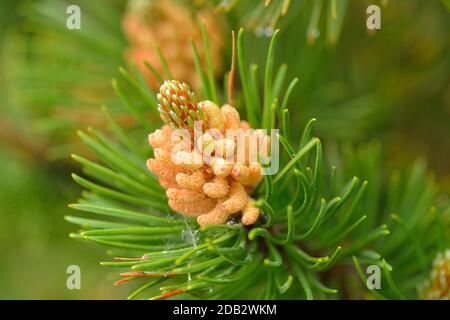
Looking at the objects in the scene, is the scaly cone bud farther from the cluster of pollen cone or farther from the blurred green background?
the blurred green background

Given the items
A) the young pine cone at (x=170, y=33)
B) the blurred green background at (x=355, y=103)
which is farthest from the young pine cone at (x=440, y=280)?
the young pine cone at (x=170, y=33)

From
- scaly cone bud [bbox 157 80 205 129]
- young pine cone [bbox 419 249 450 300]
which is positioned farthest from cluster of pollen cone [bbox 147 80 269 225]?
young pine cone [bbox 419 249 450 300]

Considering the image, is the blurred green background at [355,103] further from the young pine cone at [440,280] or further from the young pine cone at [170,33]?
the young pine cone at [440,280]

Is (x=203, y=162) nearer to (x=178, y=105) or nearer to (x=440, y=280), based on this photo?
(x=178, y=105)

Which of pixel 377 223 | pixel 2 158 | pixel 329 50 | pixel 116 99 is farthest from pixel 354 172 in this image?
pixel 2 158

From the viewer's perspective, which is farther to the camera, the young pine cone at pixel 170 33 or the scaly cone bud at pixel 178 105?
the young pine cone at pixel 170 33
